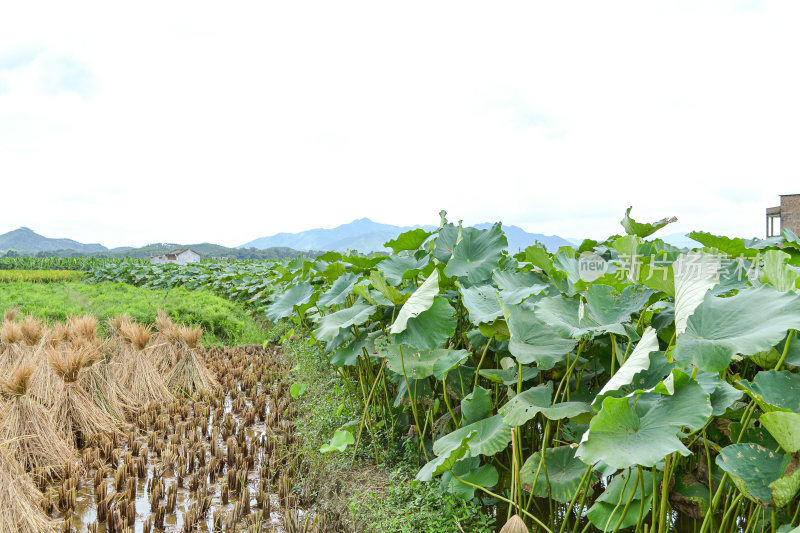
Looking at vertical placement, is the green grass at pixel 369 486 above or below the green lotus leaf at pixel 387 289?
below

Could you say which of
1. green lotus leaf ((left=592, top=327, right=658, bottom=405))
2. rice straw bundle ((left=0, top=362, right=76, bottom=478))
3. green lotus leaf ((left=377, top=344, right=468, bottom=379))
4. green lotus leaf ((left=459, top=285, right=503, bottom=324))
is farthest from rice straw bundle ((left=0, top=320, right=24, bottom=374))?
green lotus leaf ((left=592, top=327, right=658, bottom=405))

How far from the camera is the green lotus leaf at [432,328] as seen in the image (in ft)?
6.03

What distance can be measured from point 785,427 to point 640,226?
154 centimetres

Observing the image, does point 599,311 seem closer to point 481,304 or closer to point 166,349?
point 481,304

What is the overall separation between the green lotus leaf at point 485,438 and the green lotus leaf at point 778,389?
0.67 m

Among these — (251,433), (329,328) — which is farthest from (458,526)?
(251,433)

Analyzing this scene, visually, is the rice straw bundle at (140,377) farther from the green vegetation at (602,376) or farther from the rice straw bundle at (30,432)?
the green vegetation at (602,376)

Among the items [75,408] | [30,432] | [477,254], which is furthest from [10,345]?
[477,254]

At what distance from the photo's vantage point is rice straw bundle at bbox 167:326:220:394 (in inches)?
185

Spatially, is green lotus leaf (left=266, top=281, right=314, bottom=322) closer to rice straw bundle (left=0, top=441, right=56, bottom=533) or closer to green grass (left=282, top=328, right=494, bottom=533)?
green grass (left=282, top=328, right=494, bottom=533)

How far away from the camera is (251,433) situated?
3.70m

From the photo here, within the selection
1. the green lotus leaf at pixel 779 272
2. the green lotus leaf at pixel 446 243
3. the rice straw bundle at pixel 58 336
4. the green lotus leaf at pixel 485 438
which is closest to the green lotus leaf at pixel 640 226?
the green lotus leaf at pixel 446 243

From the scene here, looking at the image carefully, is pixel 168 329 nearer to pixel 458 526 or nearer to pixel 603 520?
pixel 458 526

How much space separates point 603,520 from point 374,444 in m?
1.43
